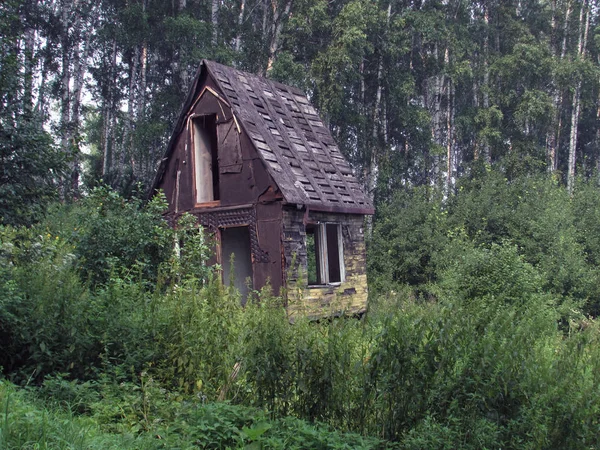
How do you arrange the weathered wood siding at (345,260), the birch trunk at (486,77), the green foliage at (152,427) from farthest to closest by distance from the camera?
the birch trunk at (486,77) → the weathered wood siding at (345,260) → the green foliage at (152,427)

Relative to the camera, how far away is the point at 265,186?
13703mm

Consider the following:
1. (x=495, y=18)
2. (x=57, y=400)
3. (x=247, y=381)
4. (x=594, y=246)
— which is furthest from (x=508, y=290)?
(x=495, y=18)

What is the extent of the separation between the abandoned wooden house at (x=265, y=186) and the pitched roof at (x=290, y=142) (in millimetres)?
32

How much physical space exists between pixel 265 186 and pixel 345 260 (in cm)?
323

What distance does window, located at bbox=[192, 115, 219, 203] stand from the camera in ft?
49.7

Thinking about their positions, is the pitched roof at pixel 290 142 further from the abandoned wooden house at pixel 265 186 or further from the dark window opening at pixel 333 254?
the dark window opening at pixel 333 254

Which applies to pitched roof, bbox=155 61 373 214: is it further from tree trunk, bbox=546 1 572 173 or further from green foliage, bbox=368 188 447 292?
tree trunk, bbox=546 1 572 173

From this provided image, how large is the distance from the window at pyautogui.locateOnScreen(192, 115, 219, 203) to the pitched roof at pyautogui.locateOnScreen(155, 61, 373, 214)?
49 cm

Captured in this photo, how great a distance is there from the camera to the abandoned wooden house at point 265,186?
13.7 meters

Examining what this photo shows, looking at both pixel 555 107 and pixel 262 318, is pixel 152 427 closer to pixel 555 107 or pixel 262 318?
pixel 262 318

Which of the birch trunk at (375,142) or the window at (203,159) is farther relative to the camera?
the birch trunk at (375,142)

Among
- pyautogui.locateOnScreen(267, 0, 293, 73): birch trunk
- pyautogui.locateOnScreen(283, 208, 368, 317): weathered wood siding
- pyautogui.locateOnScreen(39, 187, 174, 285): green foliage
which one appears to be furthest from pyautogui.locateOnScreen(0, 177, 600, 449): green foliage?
pyautogui.locateOnScreen(267, 0, 293, 73): birch trunk

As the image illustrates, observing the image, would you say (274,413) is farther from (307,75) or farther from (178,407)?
(307,75)

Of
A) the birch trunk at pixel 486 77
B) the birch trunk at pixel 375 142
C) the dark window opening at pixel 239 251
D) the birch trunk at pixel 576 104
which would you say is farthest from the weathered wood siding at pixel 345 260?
the birch trunk at pixel 486 77
